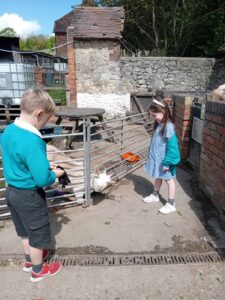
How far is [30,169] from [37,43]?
146ft

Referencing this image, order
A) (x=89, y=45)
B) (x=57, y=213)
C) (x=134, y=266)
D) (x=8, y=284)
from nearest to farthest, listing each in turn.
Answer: (x=8, y=284) → (x=134, y=266) → (x=57, y=213) → (x=89, y=45)

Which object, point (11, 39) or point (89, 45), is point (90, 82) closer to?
point (89, 45)

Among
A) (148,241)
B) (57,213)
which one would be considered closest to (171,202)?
(148,241)

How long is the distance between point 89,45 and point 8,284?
9331 millimetres

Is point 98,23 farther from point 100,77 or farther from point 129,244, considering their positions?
point 129,244

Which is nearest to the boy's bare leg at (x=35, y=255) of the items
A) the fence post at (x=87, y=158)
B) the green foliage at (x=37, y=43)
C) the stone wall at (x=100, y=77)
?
the fence post at (x=87, y=158)

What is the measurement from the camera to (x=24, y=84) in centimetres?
1008

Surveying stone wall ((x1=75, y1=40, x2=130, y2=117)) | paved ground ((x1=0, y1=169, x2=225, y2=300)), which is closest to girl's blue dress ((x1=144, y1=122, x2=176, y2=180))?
paved ground ((x1=0, y1=169, x2=225, y2=300))

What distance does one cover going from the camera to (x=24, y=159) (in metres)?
1.96

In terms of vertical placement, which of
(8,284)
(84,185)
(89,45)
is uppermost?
(89,45)

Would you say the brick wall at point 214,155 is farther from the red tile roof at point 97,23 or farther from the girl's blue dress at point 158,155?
the red tile roof at point 97,23

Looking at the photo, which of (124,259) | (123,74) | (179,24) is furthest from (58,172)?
(179,24)

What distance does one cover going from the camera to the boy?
1946 millimetres

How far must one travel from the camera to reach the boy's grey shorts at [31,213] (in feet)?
6.94
